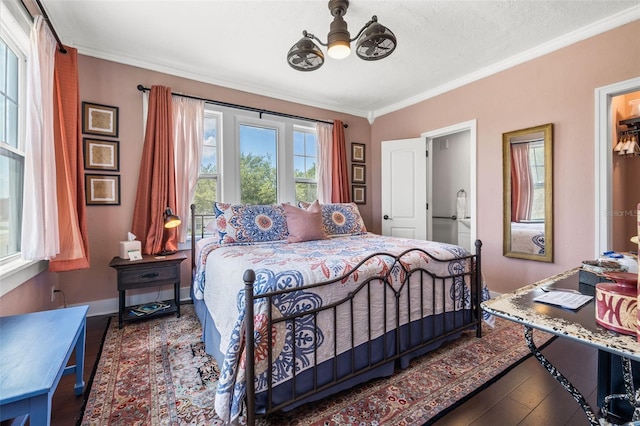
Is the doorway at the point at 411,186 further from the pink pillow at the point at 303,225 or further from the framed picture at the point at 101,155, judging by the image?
the framed picture at the point at 101,155

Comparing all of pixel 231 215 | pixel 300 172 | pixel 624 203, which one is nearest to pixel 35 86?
pixel 231 215

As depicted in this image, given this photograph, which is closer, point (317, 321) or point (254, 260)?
point (317, 321)

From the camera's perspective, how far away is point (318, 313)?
148 cm

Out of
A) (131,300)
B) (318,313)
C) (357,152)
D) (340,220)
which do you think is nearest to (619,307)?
(318,313)

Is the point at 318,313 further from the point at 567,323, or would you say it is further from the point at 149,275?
the point at 149,275

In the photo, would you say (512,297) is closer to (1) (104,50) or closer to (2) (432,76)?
(2) (432,76)

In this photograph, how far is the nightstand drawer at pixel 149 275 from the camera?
249 centimetres

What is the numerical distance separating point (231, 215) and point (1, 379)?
6.07 feet

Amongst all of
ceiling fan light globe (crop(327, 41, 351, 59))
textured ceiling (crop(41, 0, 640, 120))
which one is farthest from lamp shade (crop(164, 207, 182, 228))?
ceiling fan light globe (crop(327, 41, 351, 59))

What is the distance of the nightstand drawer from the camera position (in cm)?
249

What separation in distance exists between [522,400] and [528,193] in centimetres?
210

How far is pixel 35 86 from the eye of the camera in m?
1.90

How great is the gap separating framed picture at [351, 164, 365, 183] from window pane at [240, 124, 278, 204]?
1322mm

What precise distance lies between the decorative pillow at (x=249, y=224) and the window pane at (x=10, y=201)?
52.5 inches
